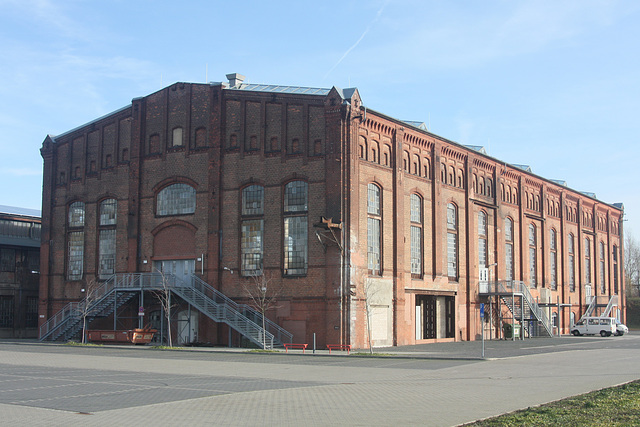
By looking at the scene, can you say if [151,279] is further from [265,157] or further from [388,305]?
[388,305]

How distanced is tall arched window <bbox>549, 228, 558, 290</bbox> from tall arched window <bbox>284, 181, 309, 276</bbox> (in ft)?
111

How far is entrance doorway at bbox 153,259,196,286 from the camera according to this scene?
44750 mm

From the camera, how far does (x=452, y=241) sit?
170 ft

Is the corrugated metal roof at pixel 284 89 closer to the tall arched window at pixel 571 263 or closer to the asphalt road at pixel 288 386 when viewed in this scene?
the asphalt road at pixel 288 386

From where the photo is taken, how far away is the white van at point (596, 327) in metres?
62.2

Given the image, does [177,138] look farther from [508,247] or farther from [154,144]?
[508,247]

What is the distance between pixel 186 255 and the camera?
148 ft

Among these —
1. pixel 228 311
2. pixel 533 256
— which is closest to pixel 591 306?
pixel 533 256

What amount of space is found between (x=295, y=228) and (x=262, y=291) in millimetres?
4170

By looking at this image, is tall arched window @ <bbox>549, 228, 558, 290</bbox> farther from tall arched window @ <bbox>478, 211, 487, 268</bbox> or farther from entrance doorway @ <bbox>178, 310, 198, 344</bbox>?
entrance doorway @ <bbox>178, 310, 198, 344</bbox>

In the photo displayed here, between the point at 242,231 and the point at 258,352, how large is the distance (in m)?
9.33

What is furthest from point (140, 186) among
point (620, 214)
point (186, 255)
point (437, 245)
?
point (620, 214)

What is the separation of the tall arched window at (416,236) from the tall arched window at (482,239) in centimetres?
947

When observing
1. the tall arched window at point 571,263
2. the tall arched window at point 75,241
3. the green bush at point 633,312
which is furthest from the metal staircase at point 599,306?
the tall arched window at point 75,241
